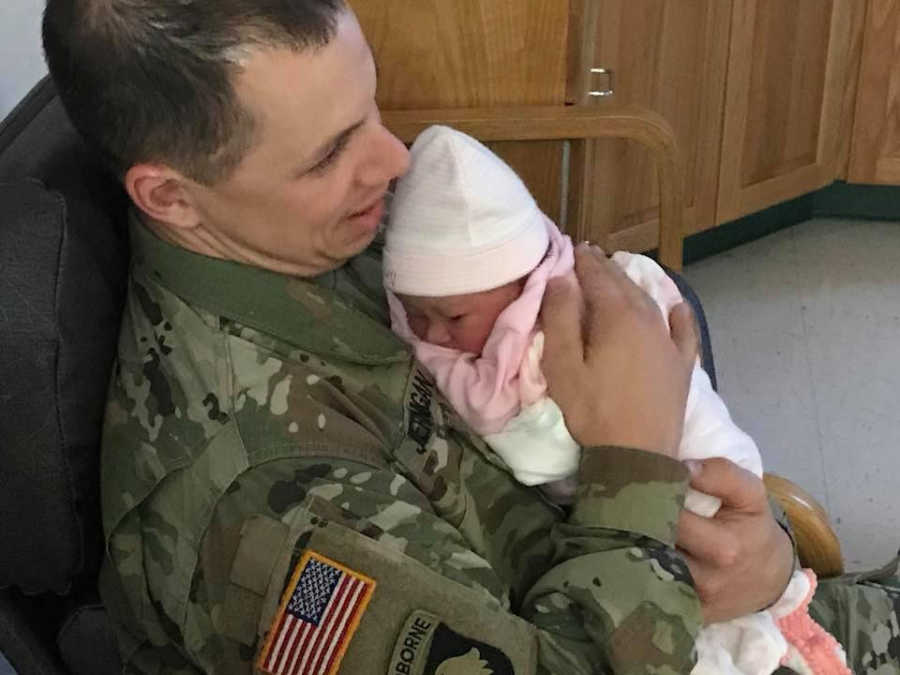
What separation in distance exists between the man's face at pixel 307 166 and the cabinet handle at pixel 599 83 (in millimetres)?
1367

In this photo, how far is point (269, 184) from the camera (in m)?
1.02

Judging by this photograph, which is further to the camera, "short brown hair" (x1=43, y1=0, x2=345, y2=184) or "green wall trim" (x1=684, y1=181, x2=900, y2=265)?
"green wall trim" (x1=684, y1=181, x2=900, y2=265)

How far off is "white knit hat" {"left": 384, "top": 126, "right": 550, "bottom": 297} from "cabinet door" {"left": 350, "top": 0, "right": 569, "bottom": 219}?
781 millimetres

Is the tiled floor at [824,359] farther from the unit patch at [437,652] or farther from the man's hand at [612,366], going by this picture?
the unit patch at [437,652]

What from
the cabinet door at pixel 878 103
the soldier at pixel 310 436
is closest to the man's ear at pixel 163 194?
the soldier at pixel 310 436

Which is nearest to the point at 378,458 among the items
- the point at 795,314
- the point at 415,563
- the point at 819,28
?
the point at 415,563

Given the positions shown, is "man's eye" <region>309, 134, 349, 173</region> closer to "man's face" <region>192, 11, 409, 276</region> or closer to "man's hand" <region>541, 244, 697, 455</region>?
"man's face" <region>192, 11, 409, 276</region>

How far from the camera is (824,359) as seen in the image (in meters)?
2.71

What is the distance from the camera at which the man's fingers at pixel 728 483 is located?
3.67 feet

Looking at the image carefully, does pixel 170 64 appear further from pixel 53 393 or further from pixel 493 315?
pixel 493 315

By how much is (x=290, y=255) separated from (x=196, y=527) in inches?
10.6

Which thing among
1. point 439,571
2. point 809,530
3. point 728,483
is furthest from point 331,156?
point 809,530

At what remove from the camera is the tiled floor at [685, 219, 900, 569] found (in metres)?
2.32

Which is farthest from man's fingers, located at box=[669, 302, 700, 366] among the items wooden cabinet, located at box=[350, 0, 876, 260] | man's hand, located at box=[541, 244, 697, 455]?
wooden cabinet, located at box=[350, 0, 876, 260]
